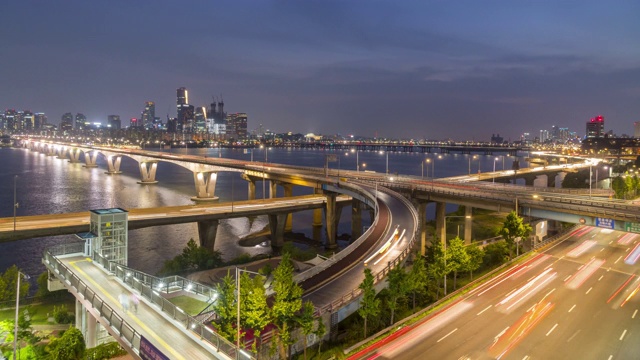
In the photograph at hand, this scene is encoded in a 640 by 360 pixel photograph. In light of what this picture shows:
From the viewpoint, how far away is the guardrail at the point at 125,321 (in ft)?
57.1

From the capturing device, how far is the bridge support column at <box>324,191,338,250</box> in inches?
2653

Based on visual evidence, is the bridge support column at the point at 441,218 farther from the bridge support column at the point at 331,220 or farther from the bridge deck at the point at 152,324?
the bridge deck at the point at 152,324

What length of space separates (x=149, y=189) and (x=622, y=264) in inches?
4420

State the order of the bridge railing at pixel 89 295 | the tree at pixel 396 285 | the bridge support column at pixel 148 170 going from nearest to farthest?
1. the bridge railing at pixel 89 295
2. the tree at pixel 396 285
3. the bridge support column at pixel 148 170

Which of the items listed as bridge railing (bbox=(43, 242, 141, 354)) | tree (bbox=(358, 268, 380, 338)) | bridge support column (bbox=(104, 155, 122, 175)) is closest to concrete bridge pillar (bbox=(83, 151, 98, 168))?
bridge support column (bbox=(104, 155, 122, 175))

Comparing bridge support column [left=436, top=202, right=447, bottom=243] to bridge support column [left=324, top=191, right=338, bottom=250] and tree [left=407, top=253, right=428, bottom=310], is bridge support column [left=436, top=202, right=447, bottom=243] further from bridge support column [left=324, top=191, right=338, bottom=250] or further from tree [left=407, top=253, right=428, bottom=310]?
tree [left=407, top=253, right=428, bottom=310]

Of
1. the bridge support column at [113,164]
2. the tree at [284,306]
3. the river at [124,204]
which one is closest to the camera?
the tree at [284,306]

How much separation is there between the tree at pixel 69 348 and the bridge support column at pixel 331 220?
4690cm

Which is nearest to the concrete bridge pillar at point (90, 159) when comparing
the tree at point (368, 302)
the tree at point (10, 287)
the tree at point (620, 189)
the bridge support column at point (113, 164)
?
the bridge support column at point (113, 164)

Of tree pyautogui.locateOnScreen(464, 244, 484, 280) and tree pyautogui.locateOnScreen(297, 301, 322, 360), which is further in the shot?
tree pyautogui.locateOnScreen(464, 244, 484, 280)

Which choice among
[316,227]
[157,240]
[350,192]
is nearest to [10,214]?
[157,240]

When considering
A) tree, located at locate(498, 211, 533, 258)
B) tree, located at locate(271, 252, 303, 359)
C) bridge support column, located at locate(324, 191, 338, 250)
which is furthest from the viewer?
bridge support column, located at locate(324, 191, 338, 250)

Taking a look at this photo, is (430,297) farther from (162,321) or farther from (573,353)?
(162,321)

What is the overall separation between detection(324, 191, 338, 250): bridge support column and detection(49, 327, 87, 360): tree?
46899mm
